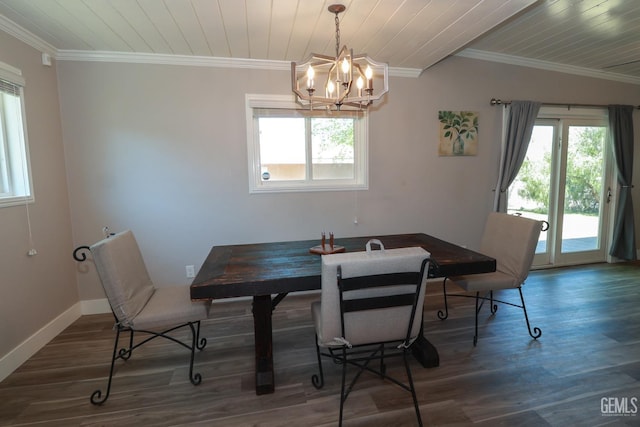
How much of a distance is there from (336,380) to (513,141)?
3.45 metres

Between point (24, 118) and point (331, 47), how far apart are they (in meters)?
2.54

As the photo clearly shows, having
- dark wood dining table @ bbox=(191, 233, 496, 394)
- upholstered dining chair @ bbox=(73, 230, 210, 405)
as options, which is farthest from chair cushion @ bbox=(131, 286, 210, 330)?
dark wood dining table @ bbox=(191, 233, 496, 394)

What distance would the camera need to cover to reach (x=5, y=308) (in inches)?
84.8

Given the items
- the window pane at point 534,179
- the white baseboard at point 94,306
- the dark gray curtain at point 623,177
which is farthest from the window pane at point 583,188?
the white baseboard at point 94,306

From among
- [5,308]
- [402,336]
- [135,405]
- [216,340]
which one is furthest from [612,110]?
[5,308]

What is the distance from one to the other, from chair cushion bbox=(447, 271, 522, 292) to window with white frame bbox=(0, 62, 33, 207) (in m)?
3.35

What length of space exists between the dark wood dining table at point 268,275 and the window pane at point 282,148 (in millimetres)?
1134

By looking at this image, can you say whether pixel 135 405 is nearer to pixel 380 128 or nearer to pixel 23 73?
pixel 23 73

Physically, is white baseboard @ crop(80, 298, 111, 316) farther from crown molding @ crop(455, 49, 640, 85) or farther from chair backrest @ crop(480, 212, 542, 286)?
crown molding @ crop(455, 49, 640, 85)

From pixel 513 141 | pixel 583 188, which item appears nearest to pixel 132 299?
pixel 513 141

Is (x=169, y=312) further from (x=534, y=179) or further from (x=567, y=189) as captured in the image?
(x=567, y=189)

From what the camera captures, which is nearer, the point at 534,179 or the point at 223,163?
the point at 223,163

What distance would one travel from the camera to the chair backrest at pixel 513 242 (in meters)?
2.39

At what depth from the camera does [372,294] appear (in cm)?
151
